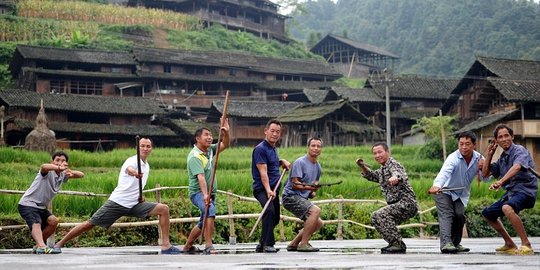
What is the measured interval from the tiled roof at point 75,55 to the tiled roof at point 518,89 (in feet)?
86.6

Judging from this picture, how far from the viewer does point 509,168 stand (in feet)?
34.1

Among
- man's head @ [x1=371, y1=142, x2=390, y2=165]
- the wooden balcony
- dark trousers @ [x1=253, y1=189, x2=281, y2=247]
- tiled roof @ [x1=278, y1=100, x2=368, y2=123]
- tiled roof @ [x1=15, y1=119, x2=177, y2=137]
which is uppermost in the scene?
tiled roof @ [x1=278, y1=100, x2=368, y2=123]

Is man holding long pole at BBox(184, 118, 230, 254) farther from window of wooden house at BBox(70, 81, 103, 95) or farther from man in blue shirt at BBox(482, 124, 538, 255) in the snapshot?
window of wooden house at BBox(70, 81, 103, 95)

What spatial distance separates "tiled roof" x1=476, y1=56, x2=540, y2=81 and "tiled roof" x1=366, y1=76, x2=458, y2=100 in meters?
10.4

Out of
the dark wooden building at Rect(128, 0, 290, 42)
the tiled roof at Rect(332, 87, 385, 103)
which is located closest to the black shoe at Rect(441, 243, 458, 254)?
the tiled roof at Rect(332, 87, 385, 103)

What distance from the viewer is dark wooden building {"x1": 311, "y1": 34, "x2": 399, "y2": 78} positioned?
8169 cm

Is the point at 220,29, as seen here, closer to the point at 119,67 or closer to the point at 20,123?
the point at 119,67

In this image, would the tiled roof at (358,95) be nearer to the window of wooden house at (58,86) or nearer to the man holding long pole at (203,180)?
the window of wooden house at (58,86)

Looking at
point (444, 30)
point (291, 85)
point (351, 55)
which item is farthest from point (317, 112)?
point (444, 30)

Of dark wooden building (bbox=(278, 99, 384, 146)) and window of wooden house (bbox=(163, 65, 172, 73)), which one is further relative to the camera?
window of wooden house (bbox=(163, 65, 172, 73))

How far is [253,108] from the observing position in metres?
57.2

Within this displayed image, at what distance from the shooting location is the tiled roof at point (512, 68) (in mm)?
47719

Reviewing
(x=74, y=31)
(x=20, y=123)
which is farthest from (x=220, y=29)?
(x=20, y=123)

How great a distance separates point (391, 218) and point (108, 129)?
41.6 m
